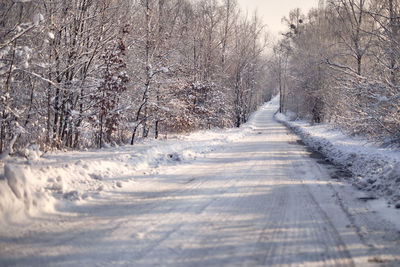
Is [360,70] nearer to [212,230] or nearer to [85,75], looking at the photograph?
[85,75]

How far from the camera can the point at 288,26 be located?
45688 millimetres

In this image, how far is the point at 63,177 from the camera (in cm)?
516

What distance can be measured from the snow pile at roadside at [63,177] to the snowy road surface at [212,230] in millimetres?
295

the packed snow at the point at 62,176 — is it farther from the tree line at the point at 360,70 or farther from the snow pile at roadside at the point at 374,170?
the tree line at the point at 360,70

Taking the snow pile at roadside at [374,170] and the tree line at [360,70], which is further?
the tree line at [360,70]

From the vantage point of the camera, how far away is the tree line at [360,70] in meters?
10.4

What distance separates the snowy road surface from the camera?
3.06 meters

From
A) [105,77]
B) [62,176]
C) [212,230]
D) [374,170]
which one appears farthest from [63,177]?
[374,170]

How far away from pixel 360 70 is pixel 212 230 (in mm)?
17634

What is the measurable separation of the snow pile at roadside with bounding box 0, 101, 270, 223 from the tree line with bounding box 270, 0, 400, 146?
325 inches

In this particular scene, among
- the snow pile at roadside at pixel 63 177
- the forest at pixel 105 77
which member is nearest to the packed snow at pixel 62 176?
the snow pile at roadside at pixel 63 177

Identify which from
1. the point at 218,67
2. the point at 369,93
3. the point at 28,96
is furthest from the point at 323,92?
the point at 28,96

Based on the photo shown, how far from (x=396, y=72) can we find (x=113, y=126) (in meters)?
11.8

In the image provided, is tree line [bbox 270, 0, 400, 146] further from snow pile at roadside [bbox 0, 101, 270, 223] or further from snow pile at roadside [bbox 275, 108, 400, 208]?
snow pile at roadside [bbox 0, 101, 270, 223]
